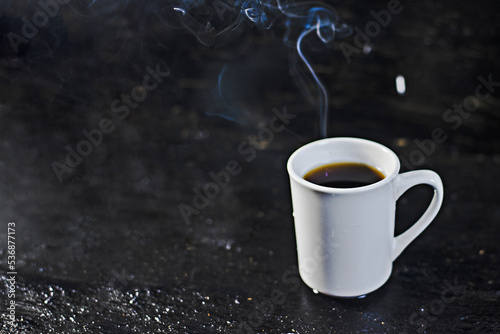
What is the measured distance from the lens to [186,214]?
1.02 meters

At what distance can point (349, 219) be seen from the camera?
76 cm

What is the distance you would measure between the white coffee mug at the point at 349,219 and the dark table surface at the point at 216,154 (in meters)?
0.04

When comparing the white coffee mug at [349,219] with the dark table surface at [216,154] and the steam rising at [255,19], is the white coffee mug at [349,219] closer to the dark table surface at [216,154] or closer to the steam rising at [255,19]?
the dark table surface at [216,154]

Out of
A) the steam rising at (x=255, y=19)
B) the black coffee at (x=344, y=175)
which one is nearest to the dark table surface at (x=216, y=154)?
the steam rising at (x=255, y=19)

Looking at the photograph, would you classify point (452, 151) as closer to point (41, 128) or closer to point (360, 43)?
point (360, 43)

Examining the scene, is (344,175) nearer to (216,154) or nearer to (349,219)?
(349,219)

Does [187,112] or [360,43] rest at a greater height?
[360,43]

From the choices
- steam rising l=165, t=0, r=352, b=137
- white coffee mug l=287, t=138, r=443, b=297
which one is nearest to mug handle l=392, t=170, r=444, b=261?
white coffee mug l=287, t=138, r=443, b=297

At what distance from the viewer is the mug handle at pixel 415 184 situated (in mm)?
799

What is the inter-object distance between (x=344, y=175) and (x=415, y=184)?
97mm

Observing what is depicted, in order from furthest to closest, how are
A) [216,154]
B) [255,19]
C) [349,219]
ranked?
[216,154] → [255,19] → [349,219]

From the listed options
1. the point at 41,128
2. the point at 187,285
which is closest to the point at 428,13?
the point at 187,285

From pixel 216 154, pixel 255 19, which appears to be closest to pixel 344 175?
pixel 255 19

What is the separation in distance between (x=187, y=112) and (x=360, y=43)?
40 centimetres
